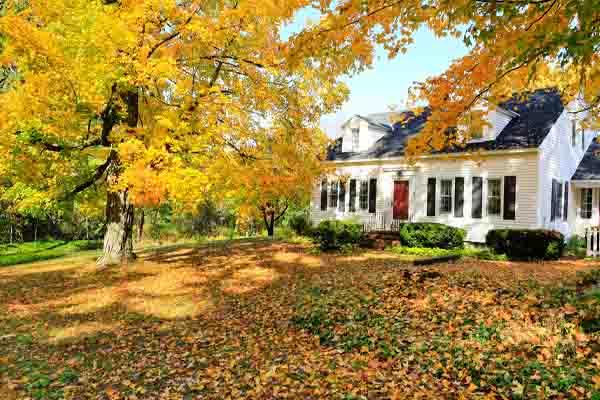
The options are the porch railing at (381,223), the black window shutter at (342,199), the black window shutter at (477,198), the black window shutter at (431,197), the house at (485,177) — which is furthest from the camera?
the black window shutter at (342,199)

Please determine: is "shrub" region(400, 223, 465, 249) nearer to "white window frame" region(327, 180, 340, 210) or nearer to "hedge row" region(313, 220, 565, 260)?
"hedge row" region(313, 220, 565, 260)

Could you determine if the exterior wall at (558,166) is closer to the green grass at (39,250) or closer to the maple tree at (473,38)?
the maple tree at (473,38)

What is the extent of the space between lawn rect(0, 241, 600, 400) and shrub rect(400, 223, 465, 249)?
408cm

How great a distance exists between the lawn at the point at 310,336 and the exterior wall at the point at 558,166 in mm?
5153

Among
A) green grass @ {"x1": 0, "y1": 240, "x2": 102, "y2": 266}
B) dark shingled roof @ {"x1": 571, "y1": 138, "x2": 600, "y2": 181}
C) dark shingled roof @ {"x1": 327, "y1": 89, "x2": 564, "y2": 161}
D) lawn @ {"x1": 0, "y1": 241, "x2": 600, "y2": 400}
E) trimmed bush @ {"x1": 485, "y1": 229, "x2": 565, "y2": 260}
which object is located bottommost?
green grass @ {"x1": 0, "y1": 240, "x2": 102, "y2": 266}

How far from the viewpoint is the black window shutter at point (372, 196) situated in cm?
1980

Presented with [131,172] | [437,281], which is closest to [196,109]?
[131,172]

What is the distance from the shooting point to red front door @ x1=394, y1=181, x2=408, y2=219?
18797 mm

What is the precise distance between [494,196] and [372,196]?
18.6 feet

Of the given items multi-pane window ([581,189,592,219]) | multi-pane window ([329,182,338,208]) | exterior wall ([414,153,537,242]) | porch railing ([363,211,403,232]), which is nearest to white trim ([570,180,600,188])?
multi-pane window ([581,189,592,219])

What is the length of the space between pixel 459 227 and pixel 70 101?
14.5 meters

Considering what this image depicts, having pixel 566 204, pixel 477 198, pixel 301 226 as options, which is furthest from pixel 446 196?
pixel 301 226

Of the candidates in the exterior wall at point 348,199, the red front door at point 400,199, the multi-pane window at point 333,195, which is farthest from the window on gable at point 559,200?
the multi-pane window at point 333,195

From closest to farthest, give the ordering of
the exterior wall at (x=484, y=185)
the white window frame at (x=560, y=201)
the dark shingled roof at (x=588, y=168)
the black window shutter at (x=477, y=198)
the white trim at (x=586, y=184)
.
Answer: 1. the exterior wall at (x=484, y=185)
2. the black window shutter at (x=477, y=198)
3. the white window frame at (x=560, y=201)
4. the white trim at (x=586, y=184)
5. the dark shingled roof at (x=588, y=168)
